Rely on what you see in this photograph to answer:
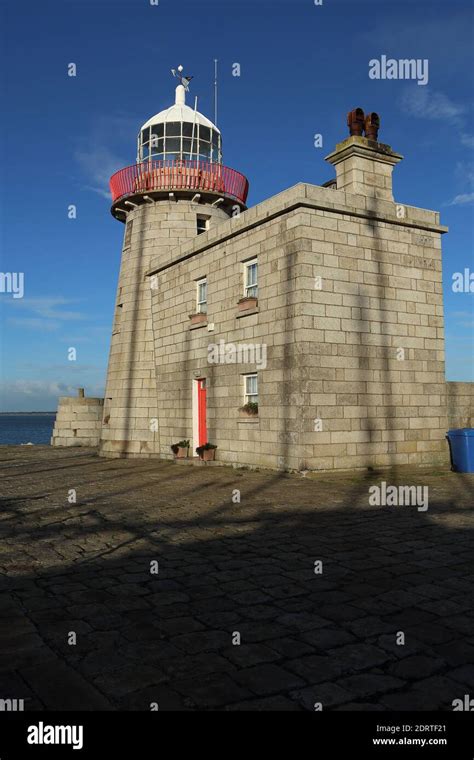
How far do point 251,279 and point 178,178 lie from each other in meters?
6.70

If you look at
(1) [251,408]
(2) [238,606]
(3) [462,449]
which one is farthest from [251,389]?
(2) [238,606]

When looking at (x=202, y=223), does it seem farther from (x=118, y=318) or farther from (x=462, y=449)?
(x=462, y=449)

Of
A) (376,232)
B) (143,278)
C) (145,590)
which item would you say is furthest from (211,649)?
(143,278)

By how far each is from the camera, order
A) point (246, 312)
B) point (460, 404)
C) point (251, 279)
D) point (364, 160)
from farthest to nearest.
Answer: point (460, 404), point (251, 279), point (246, 312), point (364, 160)

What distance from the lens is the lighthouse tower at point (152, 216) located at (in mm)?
20141

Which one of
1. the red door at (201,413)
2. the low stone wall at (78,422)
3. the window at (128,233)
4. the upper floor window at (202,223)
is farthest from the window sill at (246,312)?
the low stone wall at (78,422)

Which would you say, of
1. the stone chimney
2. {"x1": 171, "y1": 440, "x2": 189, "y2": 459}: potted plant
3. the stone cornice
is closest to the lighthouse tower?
{"x1": 171, "y1": 440, "x2": 189, "y2": 459}: potted plant

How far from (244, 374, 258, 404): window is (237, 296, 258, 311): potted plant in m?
1.71

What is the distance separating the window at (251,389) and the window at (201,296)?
313 cm

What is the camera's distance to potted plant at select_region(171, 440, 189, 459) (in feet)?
57.7

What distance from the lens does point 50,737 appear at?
3057 millimetres

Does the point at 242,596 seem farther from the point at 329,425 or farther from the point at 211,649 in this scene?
the point at 329,425

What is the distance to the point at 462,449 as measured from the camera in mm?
14172

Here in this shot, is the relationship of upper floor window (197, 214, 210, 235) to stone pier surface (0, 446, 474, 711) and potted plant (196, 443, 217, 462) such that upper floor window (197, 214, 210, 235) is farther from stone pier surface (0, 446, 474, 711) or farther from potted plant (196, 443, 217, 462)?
stone pier surface (0, 446, 474, 711)
